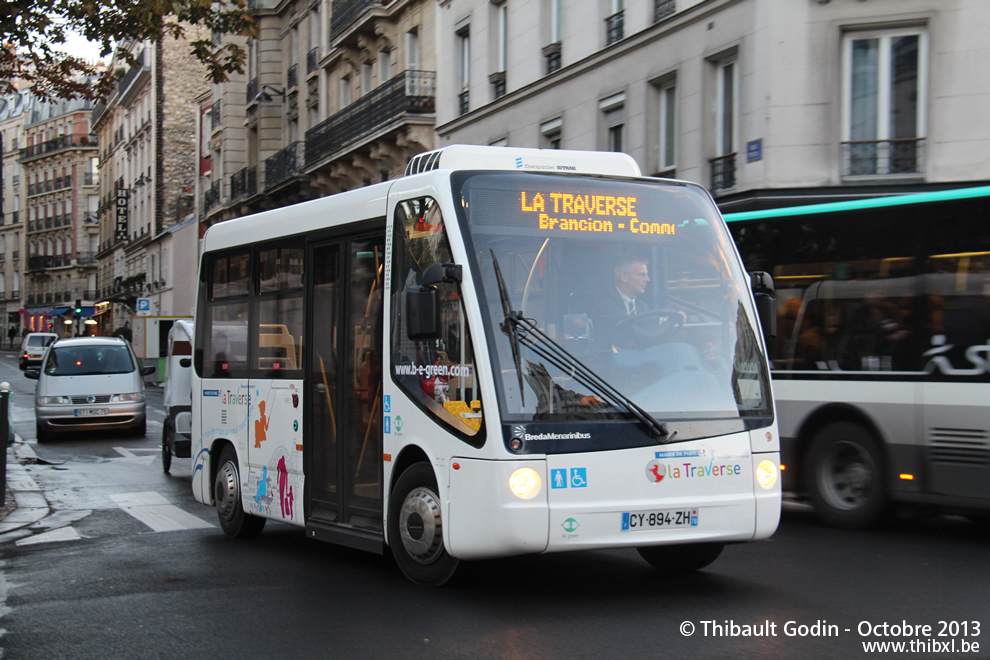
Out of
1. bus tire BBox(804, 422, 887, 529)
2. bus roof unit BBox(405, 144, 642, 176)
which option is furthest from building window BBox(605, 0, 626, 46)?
bus roof unit BBox(405, 144, 642, 176)

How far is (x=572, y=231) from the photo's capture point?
24.9 feet

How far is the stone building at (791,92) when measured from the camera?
61.5 feet

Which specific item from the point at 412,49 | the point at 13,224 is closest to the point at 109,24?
the point at 412,49

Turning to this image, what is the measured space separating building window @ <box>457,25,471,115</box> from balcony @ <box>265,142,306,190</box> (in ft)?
38.0

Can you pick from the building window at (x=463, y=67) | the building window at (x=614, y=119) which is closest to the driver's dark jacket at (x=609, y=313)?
the building window at (x=614, y=119)

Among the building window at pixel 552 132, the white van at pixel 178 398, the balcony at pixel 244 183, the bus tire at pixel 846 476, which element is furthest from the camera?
the balcony at pixel 244 183

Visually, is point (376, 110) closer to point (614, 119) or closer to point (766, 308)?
point (614, 119)

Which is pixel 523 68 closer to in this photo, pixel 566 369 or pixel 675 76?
pixel 675 76

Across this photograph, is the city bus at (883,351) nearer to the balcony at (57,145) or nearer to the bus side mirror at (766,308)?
the bus side mirror at (766,308)

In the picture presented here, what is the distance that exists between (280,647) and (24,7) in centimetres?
852

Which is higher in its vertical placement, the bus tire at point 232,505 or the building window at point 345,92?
the building window at point 345,92

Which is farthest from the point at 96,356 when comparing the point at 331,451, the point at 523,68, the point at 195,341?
the point at 331,451

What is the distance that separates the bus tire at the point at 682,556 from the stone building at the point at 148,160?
199 ft

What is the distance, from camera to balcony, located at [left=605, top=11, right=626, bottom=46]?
79.5 ft
